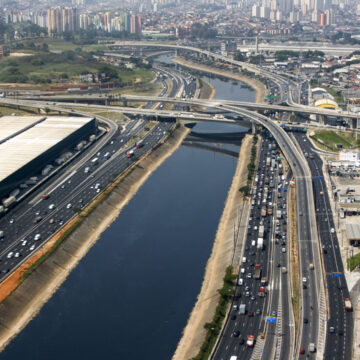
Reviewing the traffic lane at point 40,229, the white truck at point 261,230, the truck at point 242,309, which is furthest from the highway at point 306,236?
the traffic lane at point 40,229

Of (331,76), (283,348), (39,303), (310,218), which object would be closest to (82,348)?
(39,303)

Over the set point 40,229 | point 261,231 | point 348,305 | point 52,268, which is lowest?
point 52,268

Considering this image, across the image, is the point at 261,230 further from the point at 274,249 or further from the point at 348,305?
the point at 348,305

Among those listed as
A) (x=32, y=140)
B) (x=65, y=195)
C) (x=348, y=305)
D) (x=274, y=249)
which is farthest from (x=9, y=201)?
(x=348, y=305)

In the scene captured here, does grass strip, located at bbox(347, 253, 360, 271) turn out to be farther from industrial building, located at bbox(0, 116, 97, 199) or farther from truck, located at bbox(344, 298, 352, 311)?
industrial building, located at bbox(0, 116, 97, 199)

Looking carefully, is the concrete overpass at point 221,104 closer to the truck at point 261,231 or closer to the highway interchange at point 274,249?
the highway interchange at point 274,249

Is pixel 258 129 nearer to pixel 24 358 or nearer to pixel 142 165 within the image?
pixel 142 165
